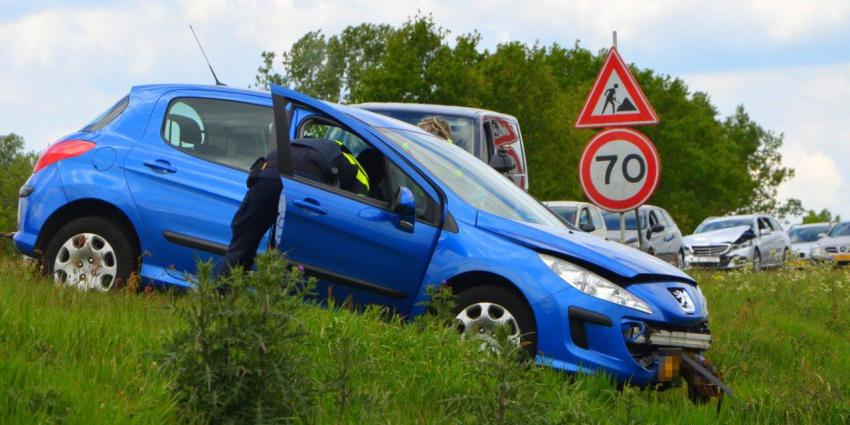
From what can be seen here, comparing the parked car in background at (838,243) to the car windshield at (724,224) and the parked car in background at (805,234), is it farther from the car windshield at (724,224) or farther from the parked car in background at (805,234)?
the car windshield at (724,224)

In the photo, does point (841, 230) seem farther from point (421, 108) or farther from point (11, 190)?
point (11, 190)

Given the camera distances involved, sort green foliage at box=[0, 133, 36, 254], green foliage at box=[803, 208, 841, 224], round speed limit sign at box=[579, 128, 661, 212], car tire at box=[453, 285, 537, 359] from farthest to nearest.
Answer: green foliage at box=[803, 208, 841, 224] → green foliage at box=[0, 133, 36, 254] → round speed limit sign at box=[579, 128, 661, 212] → car tire at box=[453, 285, 537, 359]

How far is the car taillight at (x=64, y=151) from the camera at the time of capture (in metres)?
8.66

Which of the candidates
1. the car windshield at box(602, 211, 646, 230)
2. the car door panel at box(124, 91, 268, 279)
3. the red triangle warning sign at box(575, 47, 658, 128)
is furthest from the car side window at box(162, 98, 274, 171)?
the car windshield at box(602, 211, 646, 230)

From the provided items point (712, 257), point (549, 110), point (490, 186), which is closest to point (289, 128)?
point (490, 186)

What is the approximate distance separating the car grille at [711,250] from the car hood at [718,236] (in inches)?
4.2

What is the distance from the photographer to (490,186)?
28.4 ft

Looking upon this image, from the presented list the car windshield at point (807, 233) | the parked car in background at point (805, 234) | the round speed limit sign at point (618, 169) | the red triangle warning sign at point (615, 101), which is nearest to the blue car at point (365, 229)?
the round speed limit sign at point (618, 169)

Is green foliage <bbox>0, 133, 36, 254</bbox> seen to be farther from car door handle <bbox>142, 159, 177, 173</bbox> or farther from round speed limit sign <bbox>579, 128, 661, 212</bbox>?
car door handle <bbox>142, 159, 177, 173</bbox>

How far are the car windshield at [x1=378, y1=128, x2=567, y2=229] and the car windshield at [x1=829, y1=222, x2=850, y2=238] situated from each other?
33.8m

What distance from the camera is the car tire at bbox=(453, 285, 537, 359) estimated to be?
24.4 ft

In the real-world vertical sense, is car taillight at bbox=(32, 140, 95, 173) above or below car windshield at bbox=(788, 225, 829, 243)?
above

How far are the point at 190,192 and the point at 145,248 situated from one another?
0.46 m

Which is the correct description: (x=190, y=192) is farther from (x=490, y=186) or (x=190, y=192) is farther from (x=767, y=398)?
(x=767, y=398)
